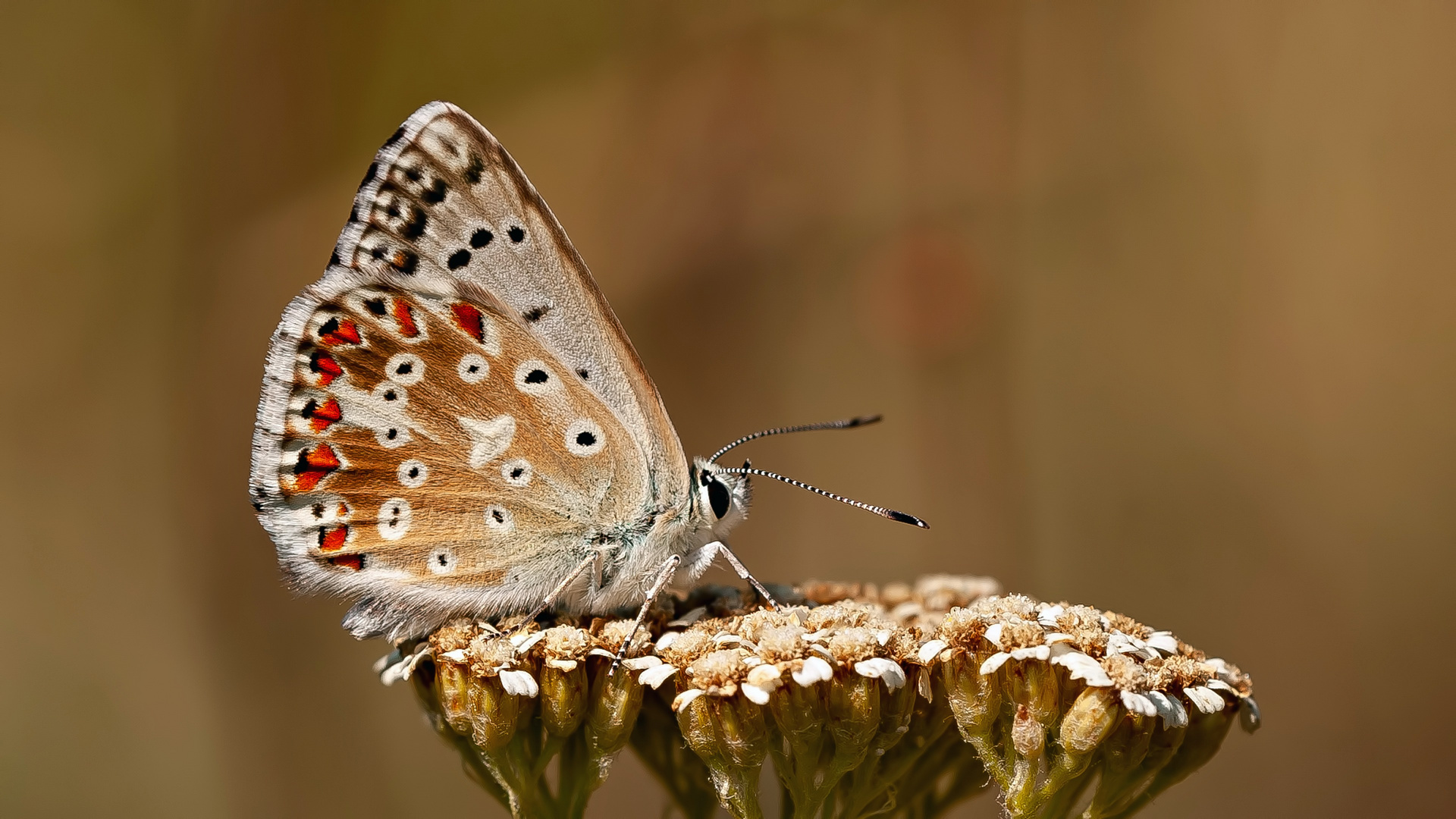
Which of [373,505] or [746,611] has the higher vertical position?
[373,505]

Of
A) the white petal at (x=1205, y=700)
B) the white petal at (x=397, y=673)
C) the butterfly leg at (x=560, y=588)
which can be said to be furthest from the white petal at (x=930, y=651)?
the white petal at (x=397, y=673)

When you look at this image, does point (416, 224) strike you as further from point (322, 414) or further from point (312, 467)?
point (312, 467)

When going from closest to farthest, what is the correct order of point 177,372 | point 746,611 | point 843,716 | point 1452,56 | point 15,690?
point 843,716 < point 746,611 < point 15,690 < point 1452,56 < point 177,372

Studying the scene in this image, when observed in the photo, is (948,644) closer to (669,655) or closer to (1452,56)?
(669,655)

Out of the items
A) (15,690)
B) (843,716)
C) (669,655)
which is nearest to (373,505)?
(669,655)

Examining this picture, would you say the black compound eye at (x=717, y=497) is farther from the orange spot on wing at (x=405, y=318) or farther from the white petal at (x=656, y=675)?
the orange spot on wing at (x=405, y=318)

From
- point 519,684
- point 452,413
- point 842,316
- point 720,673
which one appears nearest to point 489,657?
point 519,684

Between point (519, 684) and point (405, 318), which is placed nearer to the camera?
point (519, 684)
